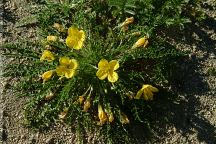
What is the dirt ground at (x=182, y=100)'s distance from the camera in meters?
4.38

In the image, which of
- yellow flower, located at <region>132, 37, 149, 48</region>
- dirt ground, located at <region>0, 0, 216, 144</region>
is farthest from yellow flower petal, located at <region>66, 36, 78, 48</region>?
dirt ground, located at <region>0, 0, 216, 144</region>

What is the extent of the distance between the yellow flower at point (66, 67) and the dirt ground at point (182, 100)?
Answer: 1.68 ft

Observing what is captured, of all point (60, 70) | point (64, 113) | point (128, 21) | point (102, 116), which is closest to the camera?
point (60, 70)

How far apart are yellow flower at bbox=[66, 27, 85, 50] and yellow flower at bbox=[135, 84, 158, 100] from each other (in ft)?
1.92

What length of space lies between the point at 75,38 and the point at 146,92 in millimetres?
702

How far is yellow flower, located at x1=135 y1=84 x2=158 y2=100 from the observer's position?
4207 millimetres

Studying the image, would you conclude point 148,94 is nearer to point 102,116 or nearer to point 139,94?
point 139,94

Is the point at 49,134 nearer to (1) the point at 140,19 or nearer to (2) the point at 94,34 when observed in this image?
(2) the point at 94,34

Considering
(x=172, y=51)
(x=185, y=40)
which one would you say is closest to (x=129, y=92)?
(x=172, y=51)

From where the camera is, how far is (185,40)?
15.8 feet

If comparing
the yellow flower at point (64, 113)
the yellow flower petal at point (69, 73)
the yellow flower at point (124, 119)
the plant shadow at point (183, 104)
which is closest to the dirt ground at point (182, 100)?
the plant shadow at point (183, 104)

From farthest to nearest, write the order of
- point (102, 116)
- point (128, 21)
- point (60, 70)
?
point (128, 21) → point (102, 116) → point (60, 70)

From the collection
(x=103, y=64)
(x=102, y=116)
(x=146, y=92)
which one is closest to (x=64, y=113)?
(x=102, y=116)

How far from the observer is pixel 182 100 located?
4.58m
